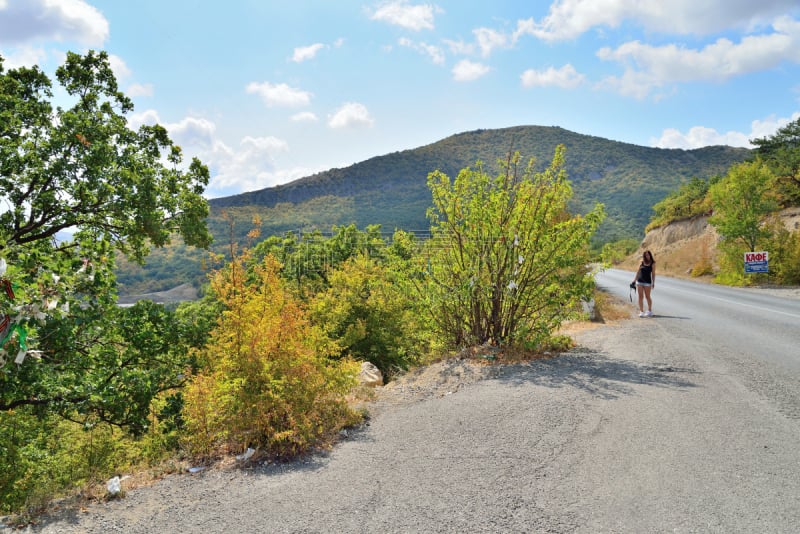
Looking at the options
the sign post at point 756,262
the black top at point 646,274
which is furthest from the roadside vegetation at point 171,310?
the sign post at point 756,262

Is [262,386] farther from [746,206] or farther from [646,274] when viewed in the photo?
[746,206]

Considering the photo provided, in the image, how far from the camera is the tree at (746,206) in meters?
23.2

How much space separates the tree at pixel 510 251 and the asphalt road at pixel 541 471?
6.49 ft

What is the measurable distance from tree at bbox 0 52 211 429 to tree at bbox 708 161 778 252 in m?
23.2

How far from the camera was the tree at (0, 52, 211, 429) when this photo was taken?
17.2 ft

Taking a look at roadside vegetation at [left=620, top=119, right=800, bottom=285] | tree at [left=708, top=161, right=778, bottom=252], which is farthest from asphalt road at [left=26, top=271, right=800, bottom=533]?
tree at [left=708, top=161, right=778, bottom=252]

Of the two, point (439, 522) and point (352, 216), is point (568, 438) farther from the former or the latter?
point (352, 216)

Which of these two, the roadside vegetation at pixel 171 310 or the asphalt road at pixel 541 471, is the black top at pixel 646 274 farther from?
the asphalt road at pixel 541 471

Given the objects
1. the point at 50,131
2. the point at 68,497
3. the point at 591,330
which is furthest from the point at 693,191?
the point at 68,497

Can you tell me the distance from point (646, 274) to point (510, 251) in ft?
21.5

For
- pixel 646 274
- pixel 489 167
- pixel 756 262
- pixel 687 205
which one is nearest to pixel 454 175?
pixel 489 167

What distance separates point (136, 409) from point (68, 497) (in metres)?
3.12

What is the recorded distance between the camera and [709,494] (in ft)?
11.0

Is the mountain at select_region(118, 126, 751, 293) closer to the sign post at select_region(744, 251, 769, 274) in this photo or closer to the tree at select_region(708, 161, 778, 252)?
the tree at select_region(708, 161, 778, 252)
